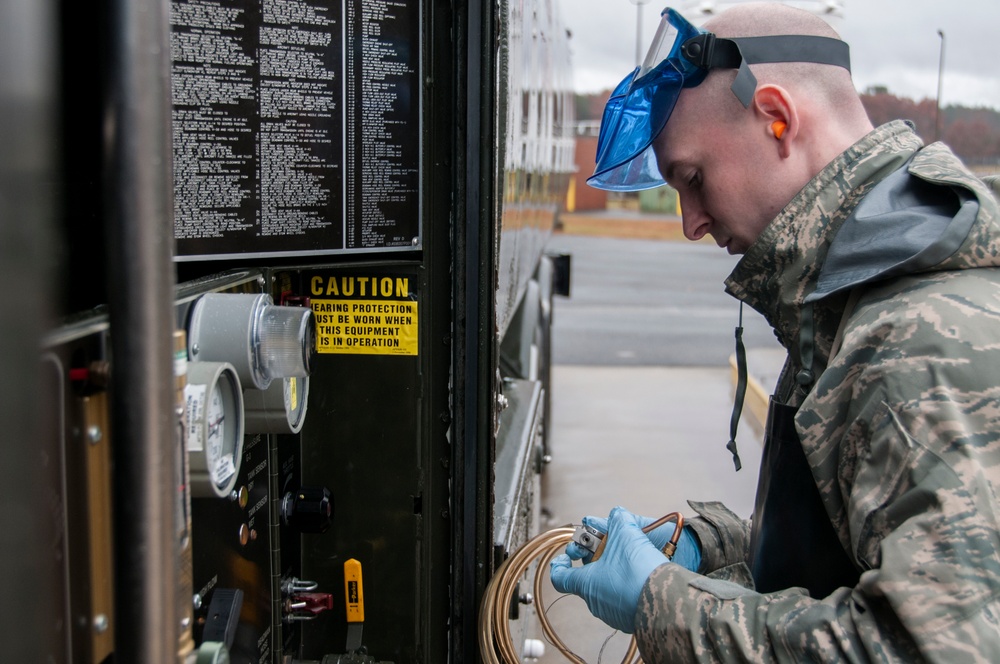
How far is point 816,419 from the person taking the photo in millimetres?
1592

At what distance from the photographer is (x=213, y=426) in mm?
1523

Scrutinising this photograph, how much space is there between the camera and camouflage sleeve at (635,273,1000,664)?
4.37 ft

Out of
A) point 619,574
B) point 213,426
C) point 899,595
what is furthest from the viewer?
point 619,574

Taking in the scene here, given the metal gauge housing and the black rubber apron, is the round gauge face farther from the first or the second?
the black rubber apron

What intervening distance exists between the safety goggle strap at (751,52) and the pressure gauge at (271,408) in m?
1.11

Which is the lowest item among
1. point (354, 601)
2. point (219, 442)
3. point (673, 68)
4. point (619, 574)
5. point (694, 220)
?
point (354, 601)

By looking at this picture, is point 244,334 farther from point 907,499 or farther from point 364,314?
point 907,499

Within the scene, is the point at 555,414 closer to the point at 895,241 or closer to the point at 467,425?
the point at 467,425

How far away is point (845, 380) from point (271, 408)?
3.78 feet

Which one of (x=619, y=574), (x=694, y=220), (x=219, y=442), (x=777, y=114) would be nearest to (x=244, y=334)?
(x=219, y=442)

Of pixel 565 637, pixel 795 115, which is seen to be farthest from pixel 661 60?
pixel 565 637

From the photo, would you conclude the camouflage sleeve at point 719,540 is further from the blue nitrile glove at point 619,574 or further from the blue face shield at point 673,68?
the blue face shield at point 673,68

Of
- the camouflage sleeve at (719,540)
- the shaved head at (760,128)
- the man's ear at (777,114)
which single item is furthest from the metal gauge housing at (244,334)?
the camouflage sleeve at (719,540)

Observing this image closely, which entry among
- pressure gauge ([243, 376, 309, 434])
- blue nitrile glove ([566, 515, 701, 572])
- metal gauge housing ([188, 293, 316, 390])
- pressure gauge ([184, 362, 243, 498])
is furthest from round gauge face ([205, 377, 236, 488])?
blue nitrile glove ([566, 515, 701, 572])
